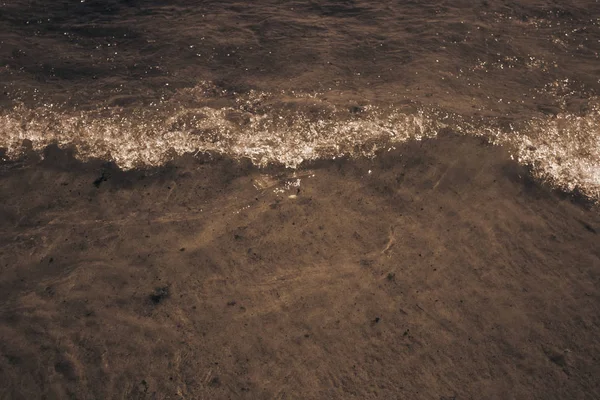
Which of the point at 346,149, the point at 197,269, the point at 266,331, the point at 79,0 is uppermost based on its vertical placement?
the point at 79,0

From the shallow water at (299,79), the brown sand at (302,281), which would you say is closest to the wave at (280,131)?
the shallow water at (299,79)

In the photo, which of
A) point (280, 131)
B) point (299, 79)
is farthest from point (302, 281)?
point (299, 79)

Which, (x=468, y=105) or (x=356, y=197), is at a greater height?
(x=468, y=105)

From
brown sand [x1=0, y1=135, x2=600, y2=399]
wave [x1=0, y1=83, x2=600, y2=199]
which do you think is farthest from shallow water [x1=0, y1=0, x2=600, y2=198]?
brown sand [x1=0, y1=135, x2=600, y2=399]

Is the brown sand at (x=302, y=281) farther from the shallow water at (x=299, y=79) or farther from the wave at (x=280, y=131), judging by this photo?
the shallow water at (x=299, y=79)

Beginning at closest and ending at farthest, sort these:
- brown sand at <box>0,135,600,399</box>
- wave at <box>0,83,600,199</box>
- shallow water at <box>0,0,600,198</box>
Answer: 1. brown sand at <box>0,135,600,399</box>
2. wave at <box>0,83,600,199</box>
3. shallow water at <box>0,0,600,198</box>

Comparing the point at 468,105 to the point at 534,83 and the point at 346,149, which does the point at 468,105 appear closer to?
the point at 534,83

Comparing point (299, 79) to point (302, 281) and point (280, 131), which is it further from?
point (302, 281)

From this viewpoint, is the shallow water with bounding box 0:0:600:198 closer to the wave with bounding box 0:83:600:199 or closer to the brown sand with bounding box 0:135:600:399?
the wave with bounding box 0:83:600:199

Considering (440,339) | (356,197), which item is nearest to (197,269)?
(356,197)
